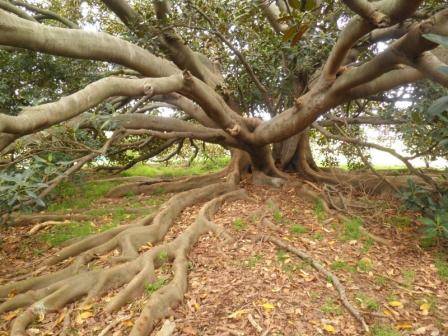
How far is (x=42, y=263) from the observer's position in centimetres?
499

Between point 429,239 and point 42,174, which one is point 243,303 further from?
point 429,239

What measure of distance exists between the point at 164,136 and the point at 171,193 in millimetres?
1658

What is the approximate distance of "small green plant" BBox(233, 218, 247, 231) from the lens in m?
5.87

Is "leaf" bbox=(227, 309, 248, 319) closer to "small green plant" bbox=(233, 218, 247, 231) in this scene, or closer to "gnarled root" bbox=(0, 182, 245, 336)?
Result: "gnarled root" bbox=(0, 182, 245, 336)

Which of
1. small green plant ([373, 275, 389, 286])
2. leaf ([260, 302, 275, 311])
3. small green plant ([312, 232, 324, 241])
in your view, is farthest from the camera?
small green plant ([312, 232, 324, 241])

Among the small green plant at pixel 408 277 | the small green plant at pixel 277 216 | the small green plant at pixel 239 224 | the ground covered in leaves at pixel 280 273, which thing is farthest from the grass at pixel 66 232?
the small green plant at pixel 408 277

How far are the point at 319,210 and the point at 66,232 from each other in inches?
173

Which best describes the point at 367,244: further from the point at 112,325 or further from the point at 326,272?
the point at 112,325

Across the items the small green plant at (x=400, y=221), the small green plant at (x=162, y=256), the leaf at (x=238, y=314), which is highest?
the small green plant at (x=162, y=256)

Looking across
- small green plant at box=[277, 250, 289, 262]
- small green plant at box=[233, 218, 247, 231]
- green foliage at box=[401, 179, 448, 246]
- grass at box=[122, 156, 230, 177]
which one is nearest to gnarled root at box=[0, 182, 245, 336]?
small green plant at box=[233, 218, 247, 231]

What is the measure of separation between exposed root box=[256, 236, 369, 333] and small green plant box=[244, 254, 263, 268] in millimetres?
429

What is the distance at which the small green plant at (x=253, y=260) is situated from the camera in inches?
189

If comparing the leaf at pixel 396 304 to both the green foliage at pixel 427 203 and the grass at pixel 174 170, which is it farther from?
the grass at pixel 174 170

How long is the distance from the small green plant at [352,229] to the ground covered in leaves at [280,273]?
16 millimetres
